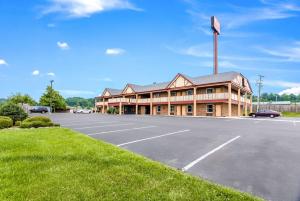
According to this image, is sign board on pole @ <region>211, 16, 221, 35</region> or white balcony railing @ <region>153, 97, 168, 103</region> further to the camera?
sign board on pole @ <region>211, 16, 221, 35</region>

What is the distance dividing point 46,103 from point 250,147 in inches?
2752

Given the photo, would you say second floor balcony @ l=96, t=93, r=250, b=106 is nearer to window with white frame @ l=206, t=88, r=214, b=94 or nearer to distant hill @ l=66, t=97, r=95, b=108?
window with white frame @ l=206, t=88, r=214, b=94

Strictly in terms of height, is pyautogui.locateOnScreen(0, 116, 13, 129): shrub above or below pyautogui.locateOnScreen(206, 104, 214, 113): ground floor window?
below

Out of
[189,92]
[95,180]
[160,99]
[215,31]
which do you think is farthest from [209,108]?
[95,180]

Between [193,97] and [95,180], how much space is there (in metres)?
36.9

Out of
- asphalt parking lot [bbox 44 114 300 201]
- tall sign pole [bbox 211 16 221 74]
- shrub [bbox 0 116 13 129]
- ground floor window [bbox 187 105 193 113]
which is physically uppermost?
tall sign pole [bbox 211 16 221 74]

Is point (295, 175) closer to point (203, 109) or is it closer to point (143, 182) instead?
point (143, 182)

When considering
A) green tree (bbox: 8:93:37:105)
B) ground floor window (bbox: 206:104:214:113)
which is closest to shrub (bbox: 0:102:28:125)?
ground floor window (bbox: 206:104:214:113)

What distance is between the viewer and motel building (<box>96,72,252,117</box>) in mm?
38125

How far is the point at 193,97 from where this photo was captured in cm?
4112

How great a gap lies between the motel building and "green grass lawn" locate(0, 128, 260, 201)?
31.7 m

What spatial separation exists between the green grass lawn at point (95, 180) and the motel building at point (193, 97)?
31.7 m

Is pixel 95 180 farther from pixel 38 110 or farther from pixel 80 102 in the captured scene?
pixel 80 102

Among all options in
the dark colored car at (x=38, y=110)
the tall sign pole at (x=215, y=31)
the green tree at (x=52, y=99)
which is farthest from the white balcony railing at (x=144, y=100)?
the green tree at (x=52, y=99)
